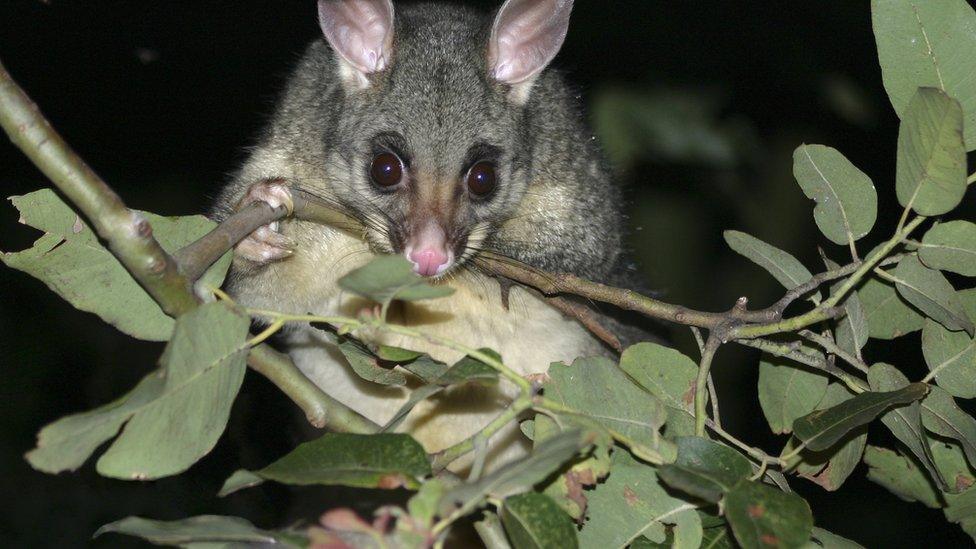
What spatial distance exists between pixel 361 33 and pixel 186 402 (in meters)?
1.81

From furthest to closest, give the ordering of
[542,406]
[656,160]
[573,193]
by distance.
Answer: [656,160], [573,193], [542,406]

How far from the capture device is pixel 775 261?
2.06 m

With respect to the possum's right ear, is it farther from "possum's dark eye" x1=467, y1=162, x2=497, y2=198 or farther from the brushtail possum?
"possum's dark eye" x1=467, y1=162, x2=497, y2=198

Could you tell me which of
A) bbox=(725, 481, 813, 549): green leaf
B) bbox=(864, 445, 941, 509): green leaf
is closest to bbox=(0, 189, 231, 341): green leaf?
bbox=(725, 481, 813, 549): green leaf

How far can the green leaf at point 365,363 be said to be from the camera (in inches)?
80.3

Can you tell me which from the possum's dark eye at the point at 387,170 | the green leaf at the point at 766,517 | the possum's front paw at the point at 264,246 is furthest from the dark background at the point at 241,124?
the green leaf at the point at 766,517

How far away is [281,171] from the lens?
10.6ft

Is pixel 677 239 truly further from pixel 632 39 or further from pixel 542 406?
pixel 542 406

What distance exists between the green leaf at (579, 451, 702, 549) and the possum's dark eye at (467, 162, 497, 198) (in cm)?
140

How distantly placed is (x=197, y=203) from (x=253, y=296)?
6.51 ft

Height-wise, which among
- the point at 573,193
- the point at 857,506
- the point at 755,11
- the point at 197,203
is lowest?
the point at 857,506

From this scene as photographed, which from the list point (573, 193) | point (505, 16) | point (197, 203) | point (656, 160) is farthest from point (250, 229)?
point (656, 160)

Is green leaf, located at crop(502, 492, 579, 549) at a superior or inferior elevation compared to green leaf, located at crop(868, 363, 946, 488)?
superior

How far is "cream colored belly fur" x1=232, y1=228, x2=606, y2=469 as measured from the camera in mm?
3068
